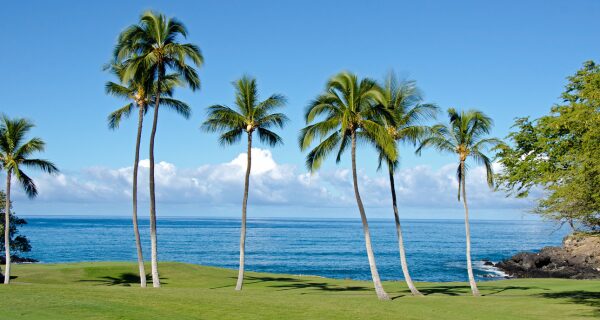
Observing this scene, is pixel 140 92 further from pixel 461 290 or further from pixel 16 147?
pixel 461 290

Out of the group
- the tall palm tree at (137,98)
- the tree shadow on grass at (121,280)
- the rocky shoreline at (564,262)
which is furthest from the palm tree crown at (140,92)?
the rocky shoreline at (564,262)

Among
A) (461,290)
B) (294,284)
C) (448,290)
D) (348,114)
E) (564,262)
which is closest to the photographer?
(348,114)

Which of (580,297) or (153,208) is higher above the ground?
(153,208)

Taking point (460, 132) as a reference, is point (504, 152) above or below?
below

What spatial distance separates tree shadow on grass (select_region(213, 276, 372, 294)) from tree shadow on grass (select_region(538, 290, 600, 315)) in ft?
36.8

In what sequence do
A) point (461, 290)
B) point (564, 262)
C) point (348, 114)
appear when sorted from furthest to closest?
point (564, 262) < point (461, 290) < point (348, 114)

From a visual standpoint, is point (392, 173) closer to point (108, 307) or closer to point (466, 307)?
point (466, 307)

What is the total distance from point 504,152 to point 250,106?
16.3 metres

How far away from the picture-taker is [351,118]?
30078 mm

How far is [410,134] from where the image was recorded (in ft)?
110

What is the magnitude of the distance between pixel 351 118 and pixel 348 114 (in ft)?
2.76

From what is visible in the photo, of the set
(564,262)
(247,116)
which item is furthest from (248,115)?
(564,262)

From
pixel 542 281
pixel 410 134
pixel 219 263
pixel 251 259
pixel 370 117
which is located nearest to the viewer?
pixel 370 117

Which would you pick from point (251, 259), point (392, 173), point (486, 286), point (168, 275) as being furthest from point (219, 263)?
point (392, 173)
